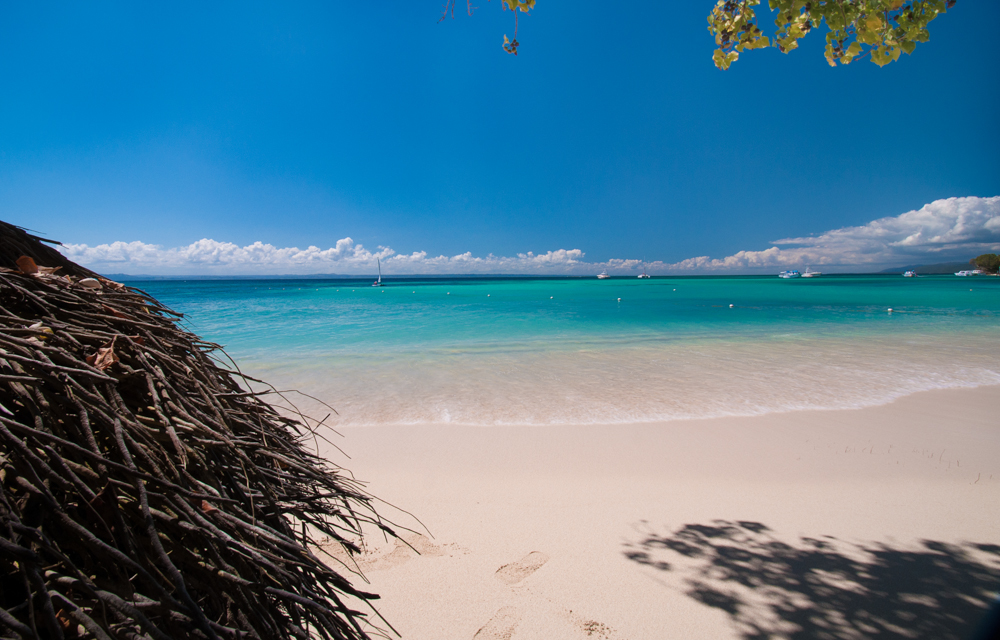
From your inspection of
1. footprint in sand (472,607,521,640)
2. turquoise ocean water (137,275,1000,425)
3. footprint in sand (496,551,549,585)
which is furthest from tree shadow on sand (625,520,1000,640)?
turquoise ocean water (137,275,1000,425)

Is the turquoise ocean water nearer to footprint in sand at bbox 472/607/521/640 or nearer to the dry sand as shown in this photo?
the dry sand

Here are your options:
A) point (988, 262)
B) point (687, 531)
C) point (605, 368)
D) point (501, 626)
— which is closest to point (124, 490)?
point (501, 626)

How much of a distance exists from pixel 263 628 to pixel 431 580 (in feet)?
9.85

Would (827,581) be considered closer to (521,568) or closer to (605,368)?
(521,568)

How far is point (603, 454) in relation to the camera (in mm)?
6316

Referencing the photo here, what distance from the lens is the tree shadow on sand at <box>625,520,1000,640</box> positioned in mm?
3025

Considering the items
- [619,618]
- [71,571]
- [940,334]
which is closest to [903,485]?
[619,618]

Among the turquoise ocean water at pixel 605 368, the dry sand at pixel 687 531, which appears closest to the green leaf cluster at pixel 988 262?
the turquoise ocean water at pixel 605 368

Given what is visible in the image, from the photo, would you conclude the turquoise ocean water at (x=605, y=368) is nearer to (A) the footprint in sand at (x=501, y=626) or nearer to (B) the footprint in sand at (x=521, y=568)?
(A) the footprint in sand at (x=501, y=626)

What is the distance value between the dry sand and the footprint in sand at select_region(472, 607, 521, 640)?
0.05ft

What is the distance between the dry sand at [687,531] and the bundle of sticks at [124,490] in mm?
2616

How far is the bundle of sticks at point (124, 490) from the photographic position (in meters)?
0.82

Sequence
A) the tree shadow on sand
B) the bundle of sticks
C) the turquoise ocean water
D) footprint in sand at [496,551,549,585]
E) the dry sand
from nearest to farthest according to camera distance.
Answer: the bundle of sticks, the tree shadow on sand, the dry sand, footprint in sand at [496,551,549,585], the turquoise ocean water

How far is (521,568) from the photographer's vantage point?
3.81 metres
